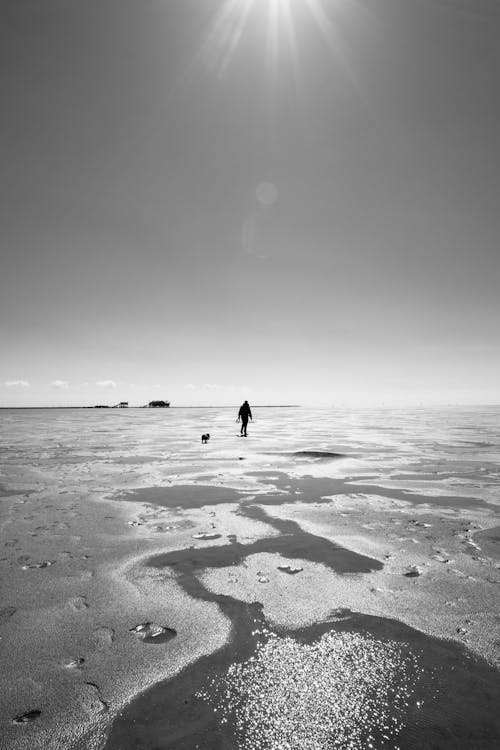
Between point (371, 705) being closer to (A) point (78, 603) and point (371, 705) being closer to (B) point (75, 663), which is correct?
(B) point (75, 663)

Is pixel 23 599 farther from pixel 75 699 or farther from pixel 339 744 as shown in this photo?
pixel 339 744

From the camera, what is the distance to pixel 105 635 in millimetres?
3129

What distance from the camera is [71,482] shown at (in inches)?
357

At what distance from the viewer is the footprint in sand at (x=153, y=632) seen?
10.2ft

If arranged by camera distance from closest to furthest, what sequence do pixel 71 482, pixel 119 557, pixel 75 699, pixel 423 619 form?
1. pixel 75 699
2. pixel 423 619
3. pixel 119 557
4. pixel 71 482

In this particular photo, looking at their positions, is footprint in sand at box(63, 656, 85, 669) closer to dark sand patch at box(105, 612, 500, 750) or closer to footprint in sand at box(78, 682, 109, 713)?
footprint in sand at box(78, 682, 109, 713)

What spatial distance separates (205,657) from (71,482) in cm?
746

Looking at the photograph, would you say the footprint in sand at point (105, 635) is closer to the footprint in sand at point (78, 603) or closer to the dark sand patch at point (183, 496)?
the footprint in sand at point (78, 603)

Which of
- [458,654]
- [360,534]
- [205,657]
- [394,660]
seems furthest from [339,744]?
[360,534]

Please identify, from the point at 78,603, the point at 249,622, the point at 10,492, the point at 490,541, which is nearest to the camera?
the point at 249,622

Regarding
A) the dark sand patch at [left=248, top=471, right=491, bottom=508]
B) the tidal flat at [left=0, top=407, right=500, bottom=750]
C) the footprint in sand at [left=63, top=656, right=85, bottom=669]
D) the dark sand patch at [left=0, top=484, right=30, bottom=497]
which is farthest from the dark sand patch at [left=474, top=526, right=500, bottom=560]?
the dark sand patch at [left=0, top=484, right=30, bottom=497]

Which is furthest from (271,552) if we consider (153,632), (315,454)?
(315,454)

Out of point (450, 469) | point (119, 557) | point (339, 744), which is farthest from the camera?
point (450, 469)

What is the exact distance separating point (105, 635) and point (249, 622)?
1256mm
